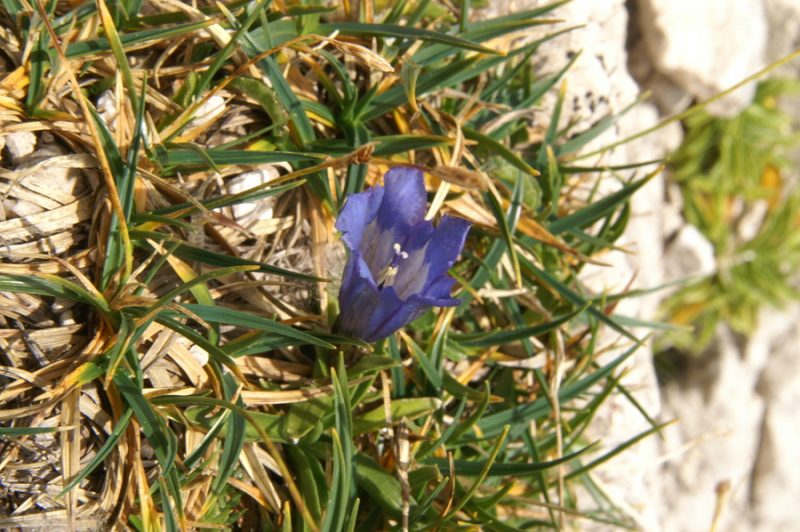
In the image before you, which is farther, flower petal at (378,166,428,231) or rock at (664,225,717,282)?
rock at (664,225,717,282)

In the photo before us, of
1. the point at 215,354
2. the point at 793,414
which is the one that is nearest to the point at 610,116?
the point at 215,354

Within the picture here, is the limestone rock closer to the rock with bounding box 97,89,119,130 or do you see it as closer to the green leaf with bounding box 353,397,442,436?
the green leaf with bounding box 353,397,442,436

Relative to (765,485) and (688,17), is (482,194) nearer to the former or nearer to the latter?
(688,17)

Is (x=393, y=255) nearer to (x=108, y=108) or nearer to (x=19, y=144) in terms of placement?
(x=108, y=108)

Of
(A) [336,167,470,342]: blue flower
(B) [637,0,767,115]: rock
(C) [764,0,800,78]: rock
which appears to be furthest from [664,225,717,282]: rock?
(A) [336,167,470,342]: blue flower

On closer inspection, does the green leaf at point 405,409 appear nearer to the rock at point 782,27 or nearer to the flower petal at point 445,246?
the flower petal at point 445,246

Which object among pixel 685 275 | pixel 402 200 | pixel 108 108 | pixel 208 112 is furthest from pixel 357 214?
pixel 685 275
